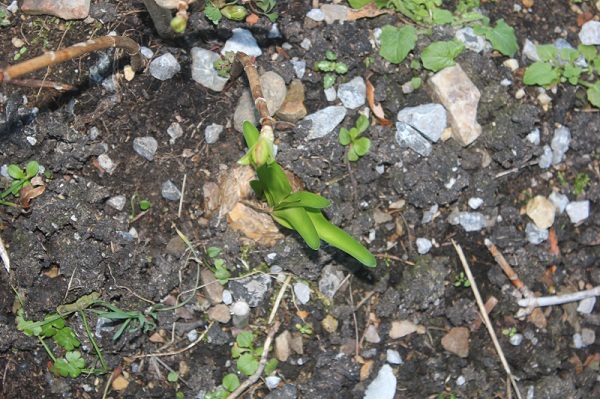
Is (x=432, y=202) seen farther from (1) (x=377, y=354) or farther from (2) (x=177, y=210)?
(2) (x=177, y=210)

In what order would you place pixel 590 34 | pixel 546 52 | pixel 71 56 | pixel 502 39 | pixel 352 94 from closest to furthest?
pixel 71 56 → pixel 352 94 → pixel 502 39 → pixel 546 52 → pixel 590 34

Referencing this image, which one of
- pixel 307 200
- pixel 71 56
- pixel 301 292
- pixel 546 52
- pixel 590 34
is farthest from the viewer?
pixel 590 34

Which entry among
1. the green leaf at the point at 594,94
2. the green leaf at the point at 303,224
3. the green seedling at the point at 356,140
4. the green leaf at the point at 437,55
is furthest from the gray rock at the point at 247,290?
the green leaf at the point at 594,94

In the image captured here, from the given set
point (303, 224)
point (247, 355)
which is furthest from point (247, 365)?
point (303, 224)

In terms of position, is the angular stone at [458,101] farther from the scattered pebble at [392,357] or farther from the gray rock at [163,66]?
the gray rock at [163,66]

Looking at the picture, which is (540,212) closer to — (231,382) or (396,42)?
(396,42)

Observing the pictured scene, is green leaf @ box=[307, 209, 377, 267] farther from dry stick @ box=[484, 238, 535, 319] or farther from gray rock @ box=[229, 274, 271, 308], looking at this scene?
dry stick @ box=[484, 238, 535, 319]
